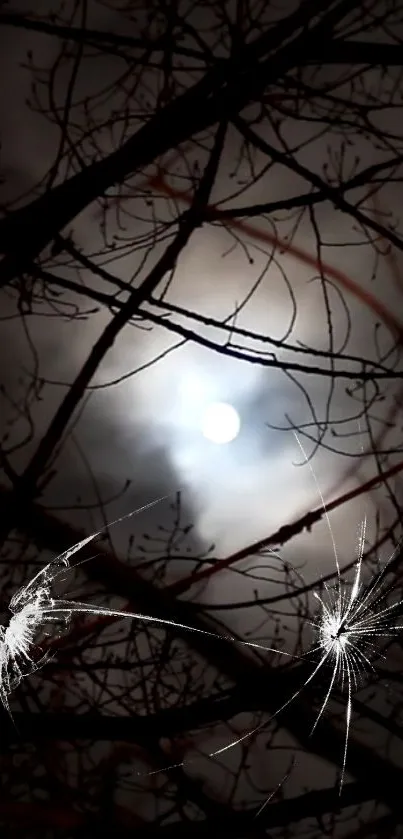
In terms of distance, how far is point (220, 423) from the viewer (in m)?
0.86

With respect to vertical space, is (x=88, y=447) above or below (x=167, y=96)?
below

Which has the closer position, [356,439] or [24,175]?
[24,175]

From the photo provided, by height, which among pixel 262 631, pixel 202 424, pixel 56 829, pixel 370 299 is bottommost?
pixel 56 829

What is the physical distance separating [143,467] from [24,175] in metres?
0.36

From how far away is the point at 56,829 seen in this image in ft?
2.56

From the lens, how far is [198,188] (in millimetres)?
777

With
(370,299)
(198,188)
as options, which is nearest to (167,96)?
(198,188)

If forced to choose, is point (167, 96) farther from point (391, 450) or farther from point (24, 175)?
point (391, 450)

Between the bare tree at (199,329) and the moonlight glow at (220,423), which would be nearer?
the bare tree at (199,329)

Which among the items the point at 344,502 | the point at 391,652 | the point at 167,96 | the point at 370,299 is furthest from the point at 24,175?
the point at 391,652

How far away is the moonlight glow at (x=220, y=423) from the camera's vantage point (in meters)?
0.86

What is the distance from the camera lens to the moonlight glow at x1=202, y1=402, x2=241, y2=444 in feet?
2.81

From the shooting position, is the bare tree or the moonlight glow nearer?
the bare tree

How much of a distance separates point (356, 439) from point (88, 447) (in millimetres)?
337
